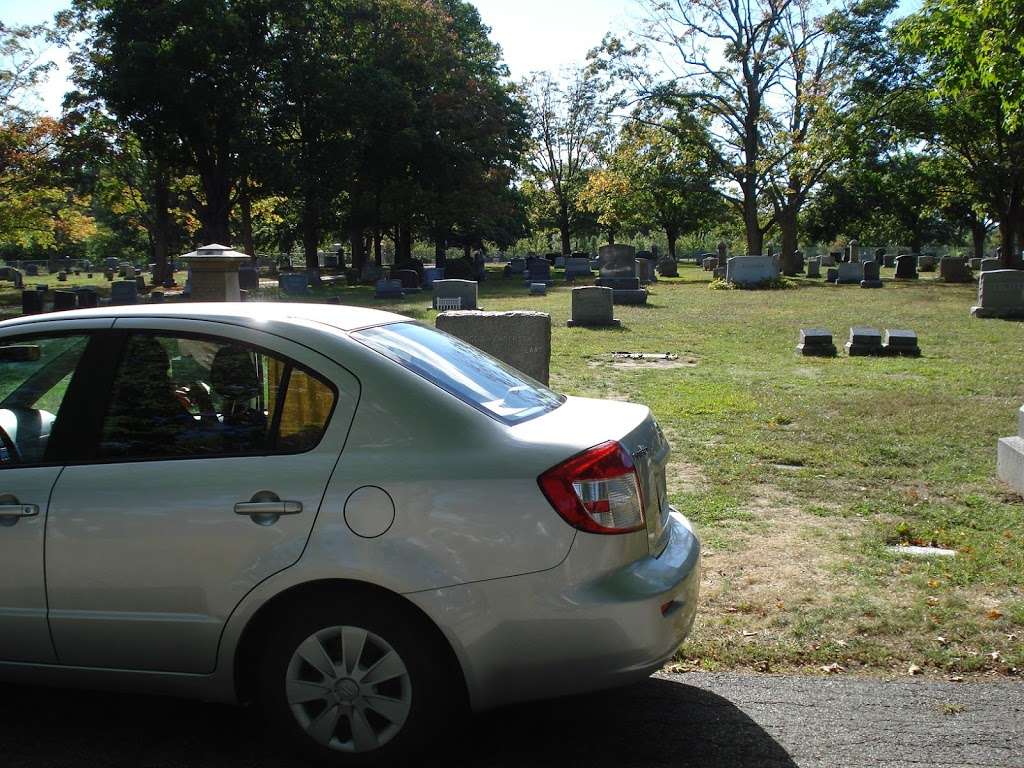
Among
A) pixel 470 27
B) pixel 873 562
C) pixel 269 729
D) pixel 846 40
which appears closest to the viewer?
pixel 269 729

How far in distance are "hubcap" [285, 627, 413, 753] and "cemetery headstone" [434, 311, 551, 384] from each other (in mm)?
6608

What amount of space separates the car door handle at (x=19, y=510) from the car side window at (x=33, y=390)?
195mm

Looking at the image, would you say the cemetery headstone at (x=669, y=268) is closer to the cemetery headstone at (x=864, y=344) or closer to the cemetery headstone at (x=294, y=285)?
the cemetery headstone at (x=294, y=285)

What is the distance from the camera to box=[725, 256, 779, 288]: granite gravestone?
35.5 m

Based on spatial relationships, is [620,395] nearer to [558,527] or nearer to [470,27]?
[558,527]

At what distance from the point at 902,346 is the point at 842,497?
9856mm

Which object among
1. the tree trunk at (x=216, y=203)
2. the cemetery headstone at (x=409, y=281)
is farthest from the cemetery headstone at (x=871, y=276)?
the tree trunk at (x=216, y=203)

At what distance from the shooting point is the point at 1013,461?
719cm

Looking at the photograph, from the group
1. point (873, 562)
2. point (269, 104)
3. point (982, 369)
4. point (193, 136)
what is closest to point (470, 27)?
point (269, 104)

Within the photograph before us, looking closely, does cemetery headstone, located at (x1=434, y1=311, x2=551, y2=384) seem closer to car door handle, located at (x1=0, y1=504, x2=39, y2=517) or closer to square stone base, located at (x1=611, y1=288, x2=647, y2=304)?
car door handle, located at (x1=0, y1=504, x2=39, y2=517)

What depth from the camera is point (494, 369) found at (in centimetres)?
408

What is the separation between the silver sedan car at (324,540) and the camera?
10.2 feet

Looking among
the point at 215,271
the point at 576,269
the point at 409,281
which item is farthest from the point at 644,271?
the point at 215,271

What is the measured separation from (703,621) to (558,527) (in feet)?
6.57
